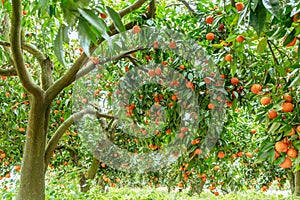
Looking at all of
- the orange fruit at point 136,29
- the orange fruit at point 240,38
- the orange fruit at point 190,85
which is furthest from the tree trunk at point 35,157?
the orange fruit at point 240,38

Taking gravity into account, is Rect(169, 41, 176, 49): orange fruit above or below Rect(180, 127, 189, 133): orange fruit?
above

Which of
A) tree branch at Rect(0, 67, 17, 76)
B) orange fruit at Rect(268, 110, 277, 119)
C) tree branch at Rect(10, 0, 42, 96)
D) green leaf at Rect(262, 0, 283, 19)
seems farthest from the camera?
tree branch at Rect(0, 67, 17, 76)

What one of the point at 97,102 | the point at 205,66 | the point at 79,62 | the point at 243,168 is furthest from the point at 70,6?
the point at 243,168

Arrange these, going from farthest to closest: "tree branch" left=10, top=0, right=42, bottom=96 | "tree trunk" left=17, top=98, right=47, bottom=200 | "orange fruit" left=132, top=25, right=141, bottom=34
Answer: "tree trunk" left=17, top=98, right=47, bottom=200, "orange fruit" left=132, top=25, right=141, bottom=34, "tree branch" left=10, top=0, right=42, bottom=96

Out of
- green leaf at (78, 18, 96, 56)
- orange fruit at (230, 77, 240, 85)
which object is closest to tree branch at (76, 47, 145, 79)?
orange fruit at (230, 77, 240, 85)

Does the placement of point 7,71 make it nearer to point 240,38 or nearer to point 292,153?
point 240,38

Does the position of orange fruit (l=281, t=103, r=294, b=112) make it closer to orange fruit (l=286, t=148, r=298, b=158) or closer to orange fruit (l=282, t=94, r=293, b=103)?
orange fruit (l=282, t=94, r=293, b=103)

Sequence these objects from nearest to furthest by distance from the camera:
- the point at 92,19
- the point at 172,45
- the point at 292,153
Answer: the point at 92,19
the point at 292,153
the point at 172,45

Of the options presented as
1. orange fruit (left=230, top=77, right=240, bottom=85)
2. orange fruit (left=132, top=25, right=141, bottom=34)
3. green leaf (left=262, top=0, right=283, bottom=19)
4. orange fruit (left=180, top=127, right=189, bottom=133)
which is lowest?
orange fruit (left=180, top=127, right=189, bottom=133)

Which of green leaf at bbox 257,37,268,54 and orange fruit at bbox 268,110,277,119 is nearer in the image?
green leaf at bbox 257,37,268,54

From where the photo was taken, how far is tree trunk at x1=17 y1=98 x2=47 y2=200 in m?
2.35

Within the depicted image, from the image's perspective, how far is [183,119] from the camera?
1842mm

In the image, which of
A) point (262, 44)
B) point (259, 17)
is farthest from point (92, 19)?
point (262, 44)

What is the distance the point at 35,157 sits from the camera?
238 centimetres
